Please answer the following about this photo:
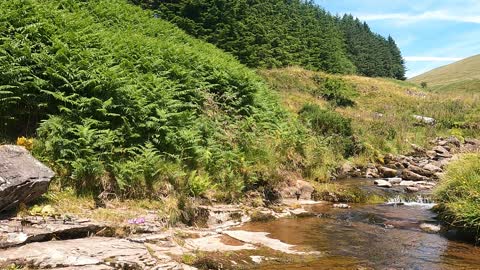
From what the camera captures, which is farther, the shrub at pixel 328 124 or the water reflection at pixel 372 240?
the shrub at pixel 328 124

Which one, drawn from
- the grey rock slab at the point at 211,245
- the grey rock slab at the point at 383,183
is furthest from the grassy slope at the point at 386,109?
the grey rock slab at the point at 211,245

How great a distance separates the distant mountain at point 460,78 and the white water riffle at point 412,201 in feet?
228

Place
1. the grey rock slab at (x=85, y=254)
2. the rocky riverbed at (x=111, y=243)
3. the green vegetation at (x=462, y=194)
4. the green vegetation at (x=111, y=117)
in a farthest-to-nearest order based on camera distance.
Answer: the green vegetation at (x=462, y=194) < the green vegetation at (x=111, y=117) < the rocky riverbed at (x=111, y=243) < the grey rock slab at (x=85, y=254)

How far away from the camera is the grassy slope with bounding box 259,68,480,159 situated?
2555cm

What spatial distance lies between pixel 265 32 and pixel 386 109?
55.8ft

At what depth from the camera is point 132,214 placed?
7.77 m

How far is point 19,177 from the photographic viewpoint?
6.39 metres

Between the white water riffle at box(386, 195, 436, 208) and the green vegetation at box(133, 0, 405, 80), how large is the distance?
26.7m

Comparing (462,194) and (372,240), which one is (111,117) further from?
(462,194)

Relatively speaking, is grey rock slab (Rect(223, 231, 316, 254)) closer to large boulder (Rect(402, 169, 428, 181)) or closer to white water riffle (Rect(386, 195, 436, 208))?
white water riffle (Rect(386, 195, 436, 208))

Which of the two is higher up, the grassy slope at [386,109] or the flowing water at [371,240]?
the grassy slope at [386,109]

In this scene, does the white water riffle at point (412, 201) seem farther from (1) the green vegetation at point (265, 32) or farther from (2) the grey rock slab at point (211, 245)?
(1) the green vegetation at point (265, 32)

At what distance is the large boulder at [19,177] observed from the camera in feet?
20.4

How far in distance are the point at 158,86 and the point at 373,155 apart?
14.3 meters
